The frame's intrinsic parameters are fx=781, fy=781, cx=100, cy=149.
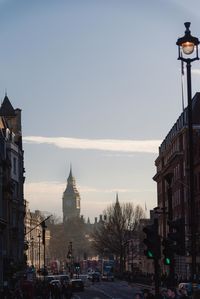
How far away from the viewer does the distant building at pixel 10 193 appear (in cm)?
7731

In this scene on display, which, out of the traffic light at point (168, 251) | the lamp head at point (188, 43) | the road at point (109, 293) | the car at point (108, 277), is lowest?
the car at point (108, 277)

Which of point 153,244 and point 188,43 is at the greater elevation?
point 188,43

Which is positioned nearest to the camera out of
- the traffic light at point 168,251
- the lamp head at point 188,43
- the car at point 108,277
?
the lamp head at point 188,43

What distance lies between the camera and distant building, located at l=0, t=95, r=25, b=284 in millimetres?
77306

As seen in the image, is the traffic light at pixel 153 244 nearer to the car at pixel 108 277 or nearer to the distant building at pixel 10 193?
the distant building at pixel 10 193

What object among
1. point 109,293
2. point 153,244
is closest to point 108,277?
point 109,293

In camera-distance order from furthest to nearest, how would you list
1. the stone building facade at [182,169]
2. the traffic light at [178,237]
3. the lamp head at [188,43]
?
the stone building facade at [182,169] < the traffic light at [178,237] < the lamp head at [188,43]

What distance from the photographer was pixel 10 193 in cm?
8538

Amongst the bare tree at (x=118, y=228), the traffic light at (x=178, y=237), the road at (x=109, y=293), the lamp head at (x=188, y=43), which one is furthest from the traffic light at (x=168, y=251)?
the bare tree at (x=118, y=228)

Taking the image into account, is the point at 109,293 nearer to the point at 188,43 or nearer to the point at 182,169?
the point at 182,169

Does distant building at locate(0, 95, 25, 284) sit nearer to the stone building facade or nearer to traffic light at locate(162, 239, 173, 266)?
the stone building facade

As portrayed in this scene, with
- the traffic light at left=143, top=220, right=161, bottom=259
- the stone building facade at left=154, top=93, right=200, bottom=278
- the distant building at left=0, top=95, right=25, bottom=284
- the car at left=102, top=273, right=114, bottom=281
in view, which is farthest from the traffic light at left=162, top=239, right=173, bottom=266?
the car at left=102, top=273, right=114, bottom=281

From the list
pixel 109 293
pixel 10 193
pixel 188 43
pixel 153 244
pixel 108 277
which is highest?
pixel 10 193

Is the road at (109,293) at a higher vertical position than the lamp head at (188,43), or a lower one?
lower
